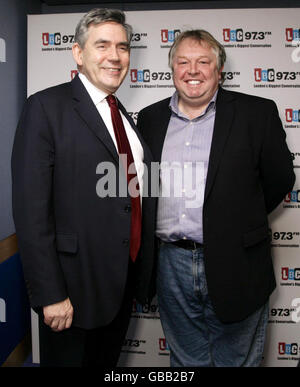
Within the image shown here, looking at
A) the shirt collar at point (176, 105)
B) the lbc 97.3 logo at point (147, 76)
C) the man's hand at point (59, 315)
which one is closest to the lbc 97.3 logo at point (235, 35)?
the lbc 97.3 logo at point (147, 76)

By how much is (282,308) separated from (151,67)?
72.0 inches

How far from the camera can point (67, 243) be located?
1352 mm

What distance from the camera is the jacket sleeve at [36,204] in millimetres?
1266

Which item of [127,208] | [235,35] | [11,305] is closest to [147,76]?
[235,35]

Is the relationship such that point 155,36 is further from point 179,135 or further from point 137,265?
point 137,265

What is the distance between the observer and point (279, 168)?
168 cm

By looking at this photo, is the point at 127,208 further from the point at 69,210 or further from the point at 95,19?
the point at 95,19

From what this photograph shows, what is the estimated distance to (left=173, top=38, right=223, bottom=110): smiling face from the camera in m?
1.64

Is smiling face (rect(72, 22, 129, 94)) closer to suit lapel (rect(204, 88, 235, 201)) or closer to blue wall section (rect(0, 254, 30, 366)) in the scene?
suit lapel (rect(204, 88, 235, 201))

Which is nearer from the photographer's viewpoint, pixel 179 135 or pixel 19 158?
pixel 19 158

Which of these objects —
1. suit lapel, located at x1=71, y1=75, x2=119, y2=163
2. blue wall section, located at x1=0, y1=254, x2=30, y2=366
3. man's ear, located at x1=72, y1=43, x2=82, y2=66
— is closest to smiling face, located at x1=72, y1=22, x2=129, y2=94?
man's ear, located at x1=72, y1=43, x2=82, y2=66

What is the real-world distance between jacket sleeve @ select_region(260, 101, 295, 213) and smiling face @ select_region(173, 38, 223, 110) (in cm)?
31
